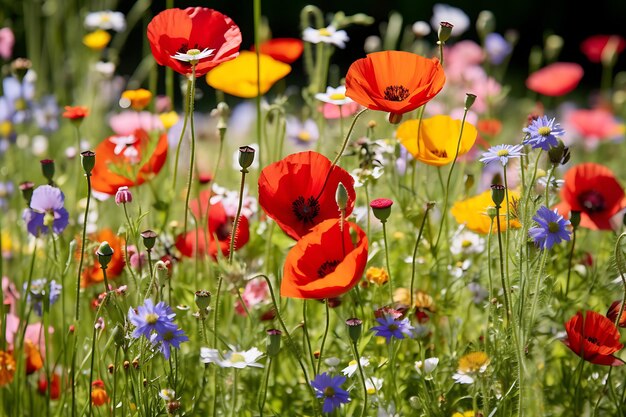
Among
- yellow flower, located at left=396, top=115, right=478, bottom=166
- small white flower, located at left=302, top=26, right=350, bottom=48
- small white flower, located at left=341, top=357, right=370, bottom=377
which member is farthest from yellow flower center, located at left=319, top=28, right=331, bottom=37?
small white flower, located at left=341, top=357, right=370, bottom=377

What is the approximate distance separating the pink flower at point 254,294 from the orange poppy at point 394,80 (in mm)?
414

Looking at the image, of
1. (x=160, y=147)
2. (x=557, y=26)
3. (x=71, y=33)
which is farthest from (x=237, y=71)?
(x=557, y=26)

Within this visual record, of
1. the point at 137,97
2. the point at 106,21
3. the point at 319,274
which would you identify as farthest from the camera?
the point at 106,21

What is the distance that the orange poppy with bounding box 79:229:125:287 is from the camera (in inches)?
51.7

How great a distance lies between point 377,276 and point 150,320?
1.28ft

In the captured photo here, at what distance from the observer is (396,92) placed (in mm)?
1177

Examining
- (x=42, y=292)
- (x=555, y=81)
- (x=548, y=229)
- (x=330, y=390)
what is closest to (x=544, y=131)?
(x=548, y=229)

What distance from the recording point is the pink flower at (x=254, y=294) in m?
1.42

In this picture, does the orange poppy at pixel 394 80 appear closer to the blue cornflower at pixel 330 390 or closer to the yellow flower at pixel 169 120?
the blue cornflower at pixel 330 390

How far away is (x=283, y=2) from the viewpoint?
5.01 m

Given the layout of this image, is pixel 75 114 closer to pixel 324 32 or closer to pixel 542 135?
pixel 324 32

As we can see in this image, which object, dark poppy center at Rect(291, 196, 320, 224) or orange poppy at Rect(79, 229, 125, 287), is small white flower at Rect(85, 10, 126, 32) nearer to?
orange poppy at Rect(79, 229, 125, 287)

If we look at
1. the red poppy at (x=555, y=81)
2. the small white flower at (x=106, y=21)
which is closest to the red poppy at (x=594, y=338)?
the red poppy at (x=555, y=81)

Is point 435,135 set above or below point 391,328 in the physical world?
above
